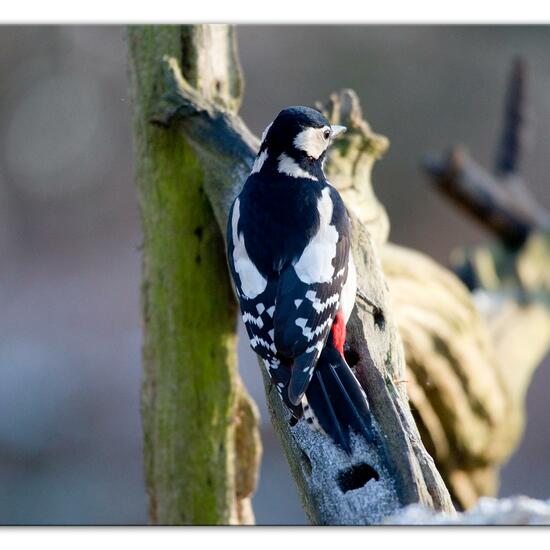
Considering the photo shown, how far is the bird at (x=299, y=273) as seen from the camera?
5.14 feet

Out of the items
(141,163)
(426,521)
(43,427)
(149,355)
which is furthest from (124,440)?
(426,521)

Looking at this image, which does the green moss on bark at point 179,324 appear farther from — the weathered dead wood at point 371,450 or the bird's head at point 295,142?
the weathered dead wood at point 371,450

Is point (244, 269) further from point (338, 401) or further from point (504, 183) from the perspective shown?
point (504, 183)

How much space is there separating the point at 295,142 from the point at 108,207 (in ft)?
7.97

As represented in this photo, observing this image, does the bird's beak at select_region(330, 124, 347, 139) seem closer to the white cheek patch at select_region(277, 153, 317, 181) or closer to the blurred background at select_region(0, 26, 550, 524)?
the white cheek patch at select_region(277, 153, 317, 181)

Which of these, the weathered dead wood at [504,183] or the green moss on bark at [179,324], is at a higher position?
the weathered dead wood at [504,183]

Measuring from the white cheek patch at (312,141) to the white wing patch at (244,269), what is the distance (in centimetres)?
18

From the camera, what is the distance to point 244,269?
5.84ft

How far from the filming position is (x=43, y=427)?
12.4 ft

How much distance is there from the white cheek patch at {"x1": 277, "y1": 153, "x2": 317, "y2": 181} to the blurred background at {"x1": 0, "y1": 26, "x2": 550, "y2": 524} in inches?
48.4

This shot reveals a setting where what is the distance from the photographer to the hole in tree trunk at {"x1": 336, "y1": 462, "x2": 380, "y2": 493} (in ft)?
4.94

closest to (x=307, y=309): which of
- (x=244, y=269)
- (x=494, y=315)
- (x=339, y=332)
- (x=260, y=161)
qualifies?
(x=339, y=332)

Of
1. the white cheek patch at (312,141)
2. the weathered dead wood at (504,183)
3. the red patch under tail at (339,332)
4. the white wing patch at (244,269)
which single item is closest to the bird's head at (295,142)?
the white cheek patch at (312,141)
